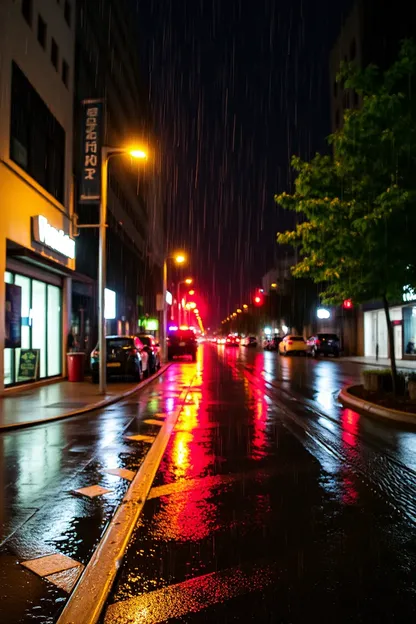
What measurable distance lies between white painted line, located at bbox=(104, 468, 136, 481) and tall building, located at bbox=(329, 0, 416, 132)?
52.8 feet

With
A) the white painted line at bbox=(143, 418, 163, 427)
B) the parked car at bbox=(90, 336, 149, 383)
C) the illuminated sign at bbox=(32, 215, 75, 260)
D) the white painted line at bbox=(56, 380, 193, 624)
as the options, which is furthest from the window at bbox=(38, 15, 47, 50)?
the white painted line at bbox=(56, 380, 193, 624)

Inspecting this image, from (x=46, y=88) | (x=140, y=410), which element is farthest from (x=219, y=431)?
(x=46, y=88)

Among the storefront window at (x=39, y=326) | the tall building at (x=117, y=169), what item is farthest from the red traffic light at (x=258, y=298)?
the storefront window at (x=39, y=326)

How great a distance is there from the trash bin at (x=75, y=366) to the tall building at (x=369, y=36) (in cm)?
1527

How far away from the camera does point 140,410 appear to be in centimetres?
1364

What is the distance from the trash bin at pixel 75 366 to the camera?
21.0 meters

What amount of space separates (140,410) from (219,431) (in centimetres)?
363

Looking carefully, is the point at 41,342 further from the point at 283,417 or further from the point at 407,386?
the point at 407,386

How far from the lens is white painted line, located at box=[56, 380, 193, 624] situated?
358cm

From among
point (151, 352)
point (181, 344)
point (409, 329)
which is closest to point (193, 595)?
point (151, 352)

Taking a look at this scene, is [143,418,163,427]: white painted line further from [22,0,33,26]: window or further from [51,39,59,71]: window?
[51,39,59,71]: window

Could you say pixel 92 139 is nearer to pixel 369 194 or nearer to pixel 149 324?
pixel 369 194

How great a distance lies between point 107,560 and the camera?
14.5 feet

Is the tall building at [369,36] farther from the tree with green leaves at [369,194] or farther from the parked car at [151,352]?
the parked car at [151,352]
